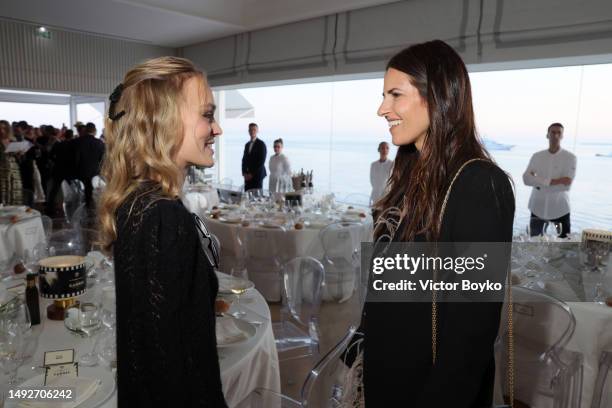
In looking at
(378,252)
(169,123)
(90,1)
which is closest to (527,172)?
(378,252)

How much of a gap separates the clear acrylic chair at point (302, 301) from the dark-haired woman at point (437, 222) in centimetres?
161

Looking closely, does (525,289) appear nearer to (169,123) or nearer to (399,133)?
(399,133)

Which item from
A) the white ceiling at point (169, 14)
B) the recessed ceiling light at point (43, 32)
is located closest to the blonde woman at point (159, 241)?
the white ceiling at point (169, 14)

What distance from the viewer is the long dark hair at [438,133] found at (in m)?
1.05

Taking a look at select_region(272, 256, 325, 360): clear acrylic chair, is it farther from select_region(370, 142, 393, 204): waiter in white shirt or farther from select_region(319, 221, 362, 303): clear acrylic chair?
select_region(370, 142, 393, 204): waiter in white shirt

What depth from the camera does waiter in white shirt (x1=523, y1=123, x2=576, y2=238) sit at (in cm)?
527

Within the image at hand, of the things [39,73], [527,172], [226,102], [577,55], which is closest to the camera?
[577,55]

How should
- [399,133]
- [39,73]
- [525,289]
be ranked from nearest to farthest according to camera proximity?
[399,133], [525,289], [39,73]

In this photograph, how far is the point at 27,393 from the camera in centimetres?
127

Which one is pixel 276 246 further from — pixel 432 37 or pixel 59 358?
pixel 432 37

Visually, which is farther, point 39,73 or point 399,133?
point 39,73

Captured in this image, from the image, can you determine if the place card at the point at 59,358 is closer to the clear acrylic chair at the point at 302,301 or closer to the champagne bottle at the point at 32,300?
the champagne bottle at the point at 32,300

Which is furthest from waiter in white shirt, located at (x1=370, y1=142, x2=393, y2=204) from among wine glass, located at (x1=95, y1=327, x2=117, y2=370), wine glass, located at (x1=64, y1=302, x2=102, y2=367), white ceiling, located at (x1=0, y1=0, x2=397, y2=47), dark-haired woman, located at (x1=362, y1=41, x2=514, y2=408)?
dark-haired woman, located at (x1=362, y1=41, x2=514, y2=408)

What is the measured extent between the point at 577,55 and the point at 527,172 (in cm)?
147
